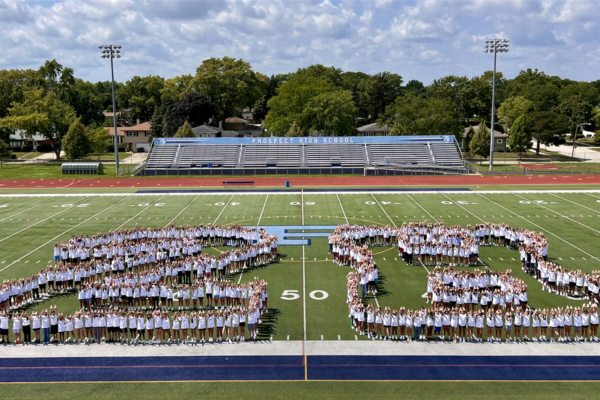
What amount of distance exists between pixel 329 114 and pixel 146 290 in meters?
54.4

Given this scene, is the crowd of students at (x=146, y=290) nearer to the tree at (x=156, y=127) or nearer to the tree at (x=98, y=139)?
the tree at (x=98, y=139)

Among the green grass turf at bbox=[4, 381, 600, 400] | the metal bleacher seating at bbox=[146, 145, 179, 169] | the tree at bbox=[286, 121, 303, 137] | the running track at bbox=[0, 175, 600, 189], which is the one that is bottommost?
the green grass turf at bbox=[4, 381, 600, 400]

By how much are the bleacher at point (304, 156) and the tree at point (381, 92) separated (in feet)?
150

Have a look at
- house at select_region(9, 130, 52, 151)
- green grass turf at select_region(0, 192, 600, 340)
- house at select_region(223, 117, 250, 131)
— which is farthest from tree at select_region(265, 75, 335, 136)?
house at select_region(9, 130, 52, 151)

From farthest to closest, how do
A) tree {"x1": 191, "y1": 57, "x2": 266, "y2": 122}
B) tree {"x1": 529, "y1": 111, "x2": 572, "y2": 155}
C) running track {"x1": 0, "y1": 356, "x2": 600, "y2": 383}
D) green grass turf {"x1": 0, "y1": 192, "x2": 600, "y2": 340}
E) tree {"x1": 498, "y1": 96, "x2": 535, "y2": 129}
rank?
tree {"x1": 191, "y1": 57, "x2": 266, "y2": 122}
tree {"x1": 498, "y1": 96, "x2": 535, "y2": 129}
tree {"x1": 529, "y1": 111, "x2": 572, "y2": 155}
green grass turf {"x1": 0, "y1": 192, "x2": 600, "y2": 340}
running track {"x1": 0, "y1": 356, "x2": 600, "y2": 383}

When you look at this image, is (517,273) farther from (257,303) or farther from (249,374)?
(249,374)

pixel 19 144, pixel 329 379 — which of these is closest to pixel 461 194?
pixel 329 379

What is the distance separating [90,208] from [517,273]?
27666mm

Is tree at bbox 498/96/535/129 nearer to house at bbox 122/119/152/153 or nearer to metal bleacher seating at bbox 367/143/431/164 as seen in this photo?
metal bleacher seating at bbox 367/143/431/164

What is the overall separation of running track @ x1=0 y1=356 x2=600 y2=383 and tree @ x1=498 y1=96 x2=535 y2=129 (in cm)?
7586

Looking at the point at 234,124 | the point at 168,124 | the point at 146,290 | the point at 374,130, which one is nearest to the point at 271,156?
the point at 168,124

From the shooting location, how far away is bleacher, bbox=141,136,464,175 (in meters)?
55.6

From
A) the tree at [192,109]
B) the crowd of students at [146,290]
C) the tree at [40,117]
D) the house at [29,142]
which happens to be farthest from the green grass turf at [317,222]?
the house at [29,142]

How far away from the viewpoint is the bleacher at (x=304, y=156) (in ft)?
182
